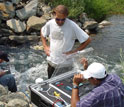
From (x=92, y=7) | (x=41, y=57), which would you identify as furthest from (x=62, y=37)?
(x=92, y=7)

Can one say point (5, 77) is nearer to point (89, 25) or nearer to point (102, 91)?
point (102, 91)

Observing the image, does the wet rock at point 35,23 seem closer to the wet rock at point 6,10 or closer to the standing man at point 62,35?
the wet rock at point 6,10

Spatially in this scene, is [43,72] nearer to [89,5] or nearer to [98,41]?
[98,41]

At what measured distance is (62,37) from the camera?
378cm

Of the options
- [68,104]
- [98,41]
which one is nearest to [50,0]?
[98,41]

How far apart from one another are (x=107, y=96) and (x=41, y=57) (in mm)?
7253

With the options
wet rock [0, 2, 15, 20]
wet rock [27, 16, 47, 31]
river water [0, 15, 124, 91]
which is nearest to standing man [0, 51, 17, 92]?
river water [0, 15, 124, 91]

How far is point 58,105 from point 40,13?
11.2m

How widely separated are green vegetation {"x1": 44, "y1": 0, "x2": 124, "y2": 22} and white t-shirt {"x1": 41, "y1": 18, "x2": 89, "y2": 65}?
377 inches

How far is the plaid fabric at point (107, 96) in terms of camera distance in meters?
2.37

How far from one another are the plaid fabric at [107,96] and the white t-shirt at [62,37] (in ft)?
4.80

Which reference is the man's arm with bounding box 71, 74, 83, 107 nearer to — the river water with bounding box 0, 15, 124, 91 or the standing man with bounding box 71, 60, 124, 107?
the standing man with bounding box 71, 60, 124, 107

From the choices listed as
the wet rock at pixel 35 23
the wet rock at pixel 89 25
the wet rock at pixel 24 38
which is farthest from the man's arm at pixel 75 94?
the wet rock at pixel 89 25

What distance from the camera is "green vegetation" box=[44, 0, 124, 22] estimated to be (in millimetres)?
13734
